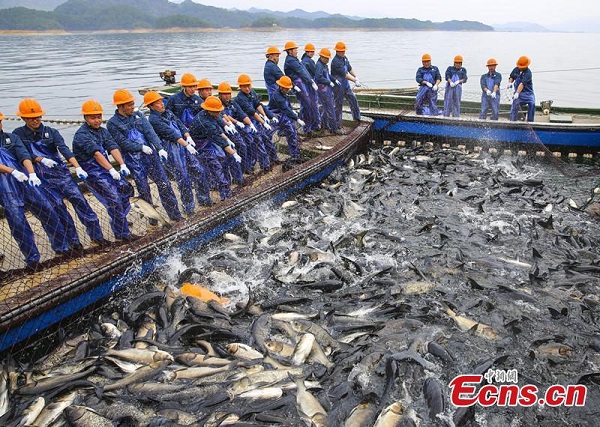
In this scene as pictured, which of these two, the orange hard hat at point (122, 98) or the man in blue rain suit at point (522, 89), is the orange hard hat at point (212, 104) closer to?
the orange hard hat at point (122, 98)

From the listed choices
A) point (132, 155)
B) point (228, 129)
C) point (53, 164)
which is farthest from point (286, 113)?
point (53, 164)

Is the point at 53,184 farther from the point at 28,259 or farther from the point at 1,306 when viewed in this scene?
the point at 1,306

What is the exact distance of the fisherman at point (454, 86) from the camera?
54.6 feet

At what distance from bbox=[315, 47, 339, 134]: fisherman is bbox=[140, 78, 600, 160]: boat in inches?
90.7

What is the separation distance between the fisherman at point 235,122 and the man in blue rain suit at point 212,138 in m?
0.77

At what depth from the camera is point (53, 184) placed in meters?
7.57

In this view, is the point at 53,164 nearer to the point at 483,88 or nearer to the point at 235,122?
the point at 235,122

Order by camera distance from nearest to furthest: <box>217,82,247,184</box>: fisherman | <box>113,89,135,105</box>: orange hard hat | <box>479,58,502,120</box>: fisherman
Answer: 1. <box>113,89,135,105</box>: orange hard hat
2. <box>217,82,247,184</box>: fisherman
3. <box>479,58,502,120</box>: fisherman

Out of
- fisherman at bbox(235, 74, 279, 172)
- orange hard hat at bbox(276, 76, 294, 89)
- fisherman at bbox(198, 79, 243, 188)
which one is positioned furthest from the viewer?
orange hard hat at bbox(276, 76, 294, 89)

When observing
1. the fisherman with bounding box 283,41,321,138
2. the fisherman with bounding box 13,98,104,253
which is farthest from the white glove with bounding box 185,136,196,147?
the fisherman with bounding box 283,41,321,138

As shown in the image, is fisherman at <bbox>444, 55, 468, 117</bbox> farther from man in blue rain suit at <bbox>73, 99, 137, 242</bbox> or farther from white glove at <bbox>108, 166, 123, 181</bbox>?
white glove at <bbox>108, 166, 123, 181</bbox>

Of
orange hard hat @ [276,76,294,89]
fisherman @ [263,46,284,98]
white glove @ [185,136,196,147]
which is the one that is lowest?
white glove @ [185,136,196,147]

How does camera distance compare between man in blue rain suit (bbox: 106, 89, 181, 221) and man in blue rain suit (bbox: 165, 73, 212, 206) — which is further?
man in blue rain suit (bbox: 165, 73, 212, 206)

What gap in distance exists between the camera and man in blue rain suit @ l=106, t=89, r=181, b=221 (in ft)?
27.5
